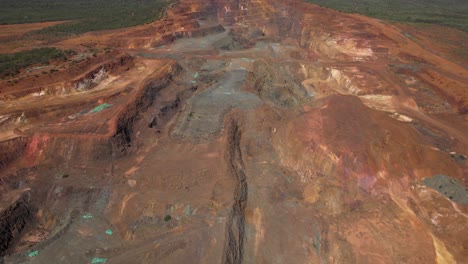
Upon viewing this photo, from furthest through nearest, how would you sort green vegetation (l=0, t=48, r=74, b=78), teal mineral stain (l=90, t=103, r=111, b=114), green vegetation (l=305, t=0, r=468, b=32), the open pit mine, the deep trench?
green vegetation (l=305, t=0, r=468, b=32)
green vegetation (l=0, t=48, r=74, b=78)
teal mineral stain (l=90, t=103, r=111, b=114)
the open pit mine
the deep trench

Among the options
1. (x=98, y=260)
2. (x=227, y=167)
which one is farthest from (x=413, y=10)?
(x=98, y=260)

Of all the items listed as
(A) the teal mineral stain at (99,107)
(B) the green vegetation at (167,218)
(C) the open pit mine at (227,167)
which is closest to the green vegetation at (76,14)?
(C) the open pit mine at (227,167)

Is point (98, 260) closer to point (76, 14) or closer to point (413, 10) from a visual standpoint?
point (76, 14)

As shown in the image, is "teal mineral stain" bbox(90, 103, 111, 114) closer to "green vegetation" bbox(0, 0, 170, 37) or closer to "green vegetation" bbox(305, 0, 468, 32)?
"green vegetation" bbox(0, 0, 170, 37)

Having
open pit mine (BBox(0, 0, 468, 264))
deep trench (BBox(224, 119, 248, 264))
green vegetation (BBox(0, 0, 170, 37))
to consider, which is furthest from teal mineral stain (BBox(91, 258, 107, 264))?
green vegetation (BBox(0, 0, 170, 37))

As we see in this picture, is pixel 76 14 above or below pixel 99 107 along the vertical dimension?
above

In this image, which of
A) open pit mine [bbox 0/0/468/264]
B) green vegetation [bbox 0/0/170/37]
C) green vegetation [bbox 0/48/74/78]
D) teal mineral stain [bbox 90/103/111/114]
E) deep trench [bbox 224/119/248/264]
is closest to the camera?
deep trench [bbox 224/119/248/264]
